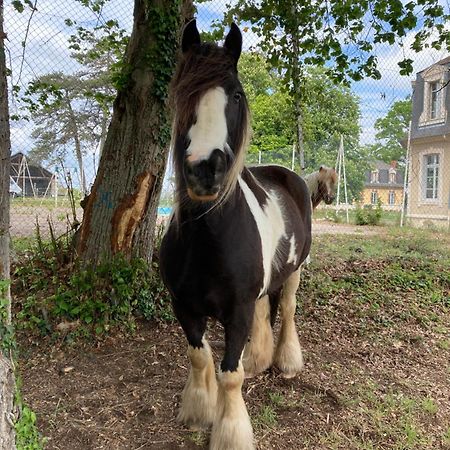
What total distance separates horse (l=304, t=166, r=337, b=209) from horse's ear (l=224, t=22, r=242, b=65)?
10.1 ft

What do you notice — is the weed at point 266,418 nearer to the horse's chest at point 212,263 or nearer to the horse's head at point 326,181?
the horse's chest at point 212,263

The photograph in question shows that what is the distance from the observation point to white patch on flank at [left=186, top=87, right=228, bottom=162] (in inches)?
68.6

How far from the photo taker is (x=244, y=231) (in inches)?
89.5

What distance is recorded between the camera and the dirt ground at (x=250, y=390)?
2484 millimetres

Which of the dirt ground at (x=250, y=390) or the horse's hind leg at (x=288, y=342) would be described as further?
the horse's hind leg at (x=288, y=342)

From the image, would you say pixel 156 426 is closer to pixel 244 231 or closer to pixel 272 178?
pixel 244 231

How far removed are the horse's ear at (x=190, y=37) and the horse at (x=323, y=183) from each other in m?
3.15

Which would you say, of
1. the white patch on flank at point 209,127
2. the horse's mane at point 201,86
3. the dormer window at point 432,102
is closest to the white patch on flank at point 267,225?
the horse's mane at point 201,86

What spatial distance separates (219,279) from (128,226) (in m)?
1.90

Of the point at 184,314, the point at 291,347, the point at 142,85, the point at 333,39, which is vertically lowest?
the point at 291,347

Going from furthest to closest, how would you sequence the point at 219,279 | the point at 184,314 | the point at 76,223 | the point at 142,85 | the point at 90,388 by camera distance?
the point at 76,223
the point at 142,85
the point at 90,388
the point at 184,314
the point at 219,279

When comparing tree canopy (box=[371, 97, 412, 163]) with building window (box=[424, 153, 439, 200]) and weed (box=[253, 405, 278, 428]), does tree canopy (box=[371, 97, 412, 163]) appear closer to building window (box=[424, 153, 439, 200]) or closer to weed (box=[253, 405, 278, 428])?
building window (box=[424, 153, 439, 200])

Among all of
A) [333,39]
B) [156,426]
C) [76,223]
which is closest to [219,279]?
[156,426]

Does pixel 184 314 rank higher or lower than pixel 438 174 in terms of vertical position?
lower
